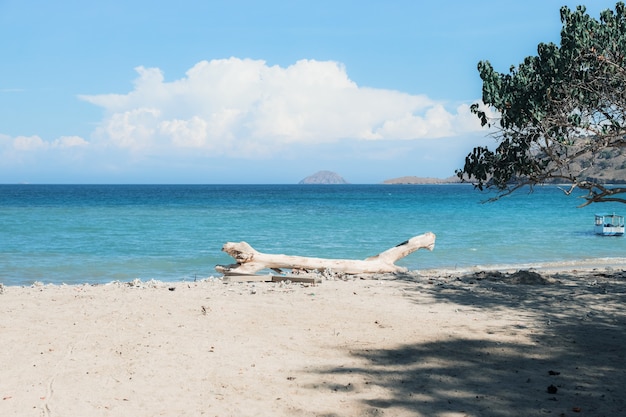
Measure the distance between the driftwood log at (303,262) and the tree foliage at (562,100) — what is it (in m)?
3.97

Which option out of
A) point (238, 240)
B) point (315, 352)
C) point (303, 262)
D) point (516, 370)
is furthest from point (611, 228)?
point (315, 352)

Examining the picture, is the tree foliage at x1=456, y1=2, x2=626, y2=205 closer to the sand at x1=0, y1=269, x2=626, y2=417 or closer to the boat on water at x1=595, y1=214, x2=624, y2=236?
the sand at x1=0, y1=269, x2=626, y2=417

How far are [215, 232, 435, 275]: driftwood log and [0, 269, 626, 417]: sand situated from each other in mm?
2868

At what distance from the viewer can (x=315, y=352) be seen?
7.39 meters

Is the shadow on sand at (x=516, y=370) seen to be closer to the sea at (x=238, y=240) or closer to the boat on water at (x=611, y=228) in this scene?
the sea at (x=238, y=240)

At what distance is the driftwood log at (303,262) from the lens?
14484 mm

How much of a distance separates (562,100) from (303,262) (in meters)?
7.11

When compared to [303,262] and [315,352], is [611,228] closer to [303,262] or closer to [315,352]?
[303,262]

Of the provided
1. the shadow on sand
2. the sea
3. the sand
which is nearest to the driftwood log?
the sand

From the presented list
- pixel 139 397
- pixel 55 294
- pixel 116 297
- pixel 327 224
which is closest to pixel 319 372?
pixel 139 397

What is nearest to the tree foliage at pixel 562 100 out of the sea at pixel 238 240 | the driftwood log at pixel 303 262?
the sea at pixel 238 240

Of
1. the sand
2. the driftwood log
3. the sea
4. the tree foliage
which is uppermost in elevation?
the tree foliage

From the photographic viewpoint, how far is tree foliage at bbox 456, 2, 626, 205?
11.2m

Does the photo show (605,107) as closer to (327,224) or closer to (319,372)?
(319,372)
